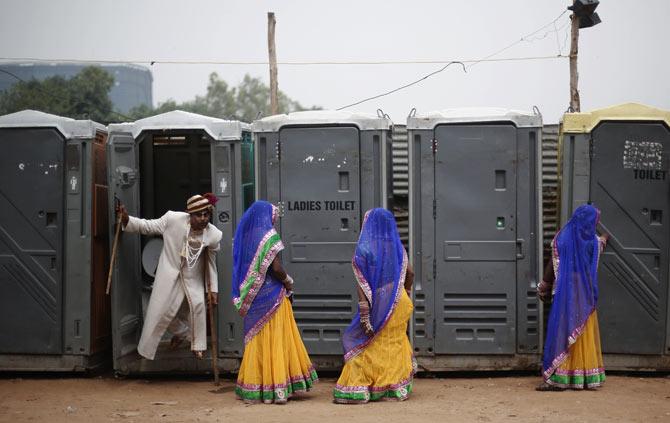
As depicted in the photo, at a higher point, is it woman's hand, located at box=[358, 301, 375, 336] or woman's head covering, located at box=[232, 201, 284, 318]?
woman's head covering, located at box=[232, 201, 284, 318]

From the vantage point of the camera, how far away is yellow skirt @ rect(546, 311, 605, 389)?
7305 mm

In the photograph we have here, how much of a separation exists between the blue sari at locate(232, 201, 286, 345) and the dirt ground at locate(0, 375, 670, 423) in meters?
0.71

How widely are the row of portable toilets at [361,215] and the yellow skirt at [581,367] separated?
65 cm

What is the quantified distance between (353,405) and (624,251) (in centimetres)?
282

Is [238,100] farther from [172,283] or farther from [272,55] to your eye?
[172,283]

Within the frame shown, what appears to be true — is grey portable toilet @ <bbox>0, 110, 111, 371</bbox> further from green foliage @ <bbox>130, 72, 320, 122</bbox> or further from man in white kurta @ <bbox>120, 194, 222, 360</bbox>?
green foliage @ <bbox>130, 72, 320, 122</bbox>

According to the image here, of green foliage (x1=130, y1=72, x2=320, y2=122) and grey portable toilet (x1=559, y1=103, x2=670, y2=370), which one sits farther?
green foliage (x1=130, y1=72, x2=320, y2=122)

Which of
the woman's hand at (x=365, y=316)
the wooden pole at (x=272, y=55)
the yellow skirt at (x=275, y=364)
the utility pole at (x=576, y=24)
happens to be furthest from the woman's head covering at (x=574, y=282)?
the wooden pole at (x=272, y=55)

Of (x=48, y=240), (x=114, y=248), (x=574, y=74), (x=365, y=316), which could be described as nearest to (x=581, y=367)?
(x=365, y=316)

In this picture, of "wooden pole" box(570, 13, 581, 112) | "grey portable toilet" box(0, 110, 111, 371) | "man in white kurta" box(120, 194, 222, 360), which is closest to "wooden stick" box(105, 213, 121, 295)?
"man in white kurta" box(120, 194, 222, 360)

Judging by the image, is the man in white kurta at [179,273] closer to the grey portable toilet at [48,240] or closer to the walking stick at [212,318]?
the walking stick at [212,318]

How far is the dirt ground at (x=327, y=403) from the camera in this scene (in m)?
6.39

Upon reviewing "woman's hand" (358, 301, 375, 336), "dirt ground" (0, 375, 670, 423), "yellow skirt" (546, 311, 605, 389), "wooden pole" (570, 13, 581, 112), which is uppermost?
"wooden pole" (570, 13, 581, 112)

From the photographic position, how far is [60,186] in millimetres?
8070
